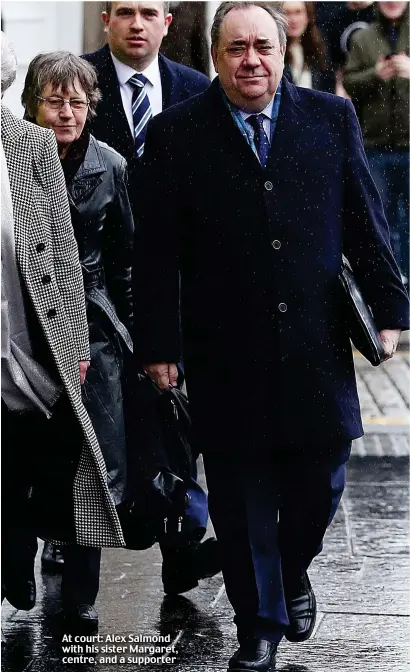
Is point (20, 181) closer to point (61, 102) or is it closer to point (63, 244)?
point (63, 244)

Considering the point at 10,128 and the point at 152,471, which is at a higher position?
the point at 10,128

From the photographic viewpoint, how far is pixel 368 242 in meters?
4.87

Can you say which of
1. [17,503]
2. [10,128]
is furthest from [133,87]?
[17,503]

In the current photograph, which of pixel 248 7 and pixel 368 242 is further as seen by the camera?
pixel 368 242

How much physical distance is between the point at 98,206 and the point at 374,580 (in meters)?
1.70

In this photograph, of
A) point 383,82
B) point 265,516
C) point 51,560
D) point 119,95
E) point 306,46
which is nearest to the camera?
point 265,516

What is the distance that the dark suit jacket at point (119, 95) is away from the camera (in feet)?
18.6

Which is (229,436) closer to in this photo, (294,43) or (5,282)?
(5,282)

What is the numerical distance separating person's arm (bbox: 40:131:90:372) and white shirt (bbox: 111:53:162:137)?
0.93 m

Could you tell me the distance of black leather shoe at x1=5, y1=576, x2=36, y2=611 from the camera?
5113 mm

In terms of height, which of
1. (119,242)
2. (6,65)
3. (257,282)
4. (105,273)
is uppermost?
(6,65)

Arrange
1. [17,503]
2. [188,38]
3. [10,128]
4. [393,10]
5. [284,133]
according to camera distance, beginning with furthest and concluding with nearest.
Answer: [393,10], [188,38], [17,503], [284,133], [10,128]

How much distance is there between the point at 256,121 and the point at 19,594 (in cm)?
167

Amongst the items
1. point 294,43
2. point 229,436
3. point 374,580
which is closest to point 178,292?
point 229,436
